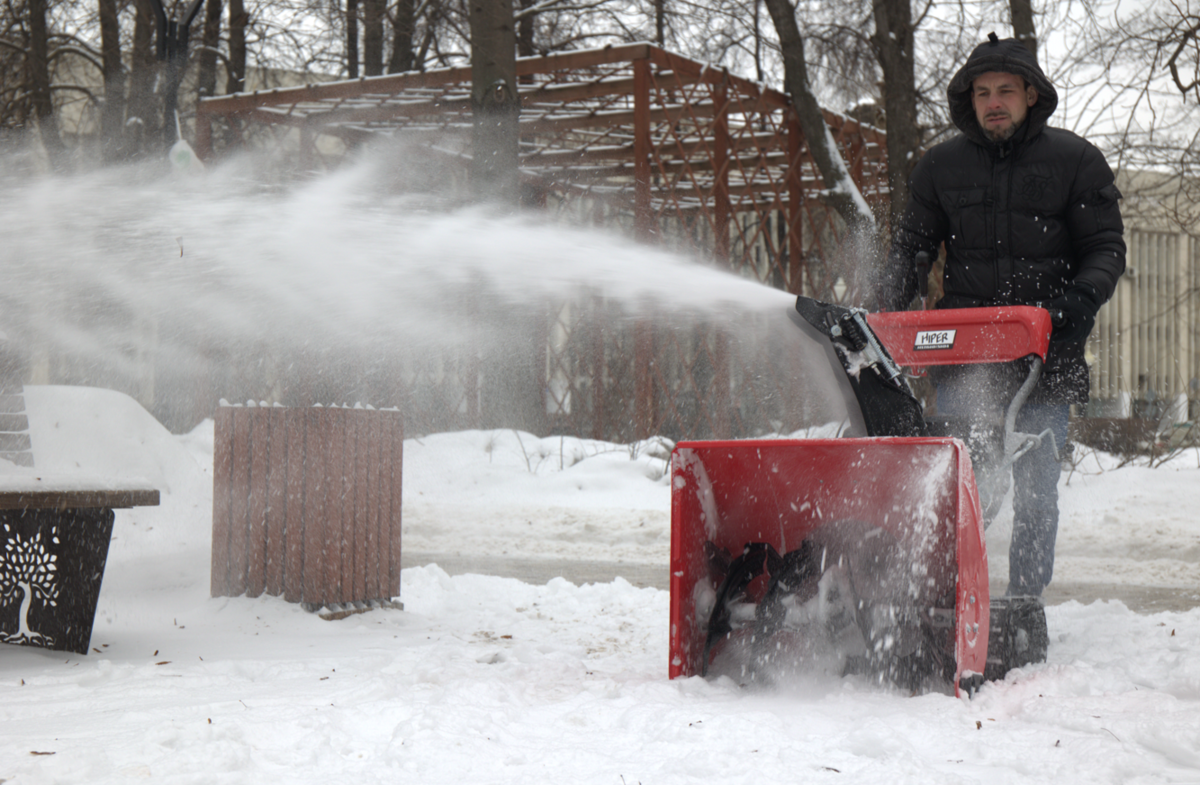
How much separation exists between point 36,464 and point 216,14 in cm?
985

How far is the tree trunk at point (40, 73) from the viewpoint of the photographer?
37.3ft

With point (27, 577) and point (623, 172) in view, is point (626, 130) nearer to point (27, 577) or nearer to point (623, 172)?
point (623, 172)

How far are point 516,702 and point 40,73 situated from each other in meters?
11.1

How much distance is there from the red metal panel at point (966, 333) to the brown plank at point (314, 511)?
233 cm

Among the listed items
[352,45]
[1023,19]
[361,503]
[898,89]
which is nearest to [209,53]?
[352,45]

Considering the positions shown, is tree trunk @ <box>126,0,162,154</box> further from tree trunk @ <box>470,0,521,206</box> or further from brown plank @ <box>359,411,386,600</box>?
brown plank @ <box>359,411,386,600</box>

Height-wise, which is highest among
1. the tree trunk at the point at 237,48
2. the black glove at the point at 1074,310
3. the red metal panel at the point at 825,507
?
the tree trunk at the point at 237,48

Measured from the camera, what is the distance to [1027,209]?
323cm

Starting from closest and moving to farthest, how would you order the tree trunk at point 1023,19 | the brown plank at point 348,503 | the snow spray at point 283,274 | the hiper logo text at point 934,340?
the hiper logo text at point 934,340 < the brown plank at point 348,503 < the snow spray at point 283,274 < the tree trunk at point 1023,19

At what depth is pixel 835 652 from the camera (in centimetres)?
295

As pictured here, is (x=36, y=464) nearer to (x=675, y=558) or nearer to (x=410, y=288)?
(x=410, y=288)

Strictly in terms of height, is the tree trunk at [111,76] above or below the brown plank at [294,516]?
above

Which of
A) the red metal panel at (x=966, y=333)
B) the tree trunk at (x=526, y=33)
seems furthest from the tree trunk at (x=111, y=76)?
the red metal panel at (x=966, y=333)

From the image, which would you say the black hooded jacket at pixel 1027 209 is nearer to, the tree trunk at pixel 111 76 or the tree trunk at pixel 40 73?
the tree trunk at pixel 40 73
